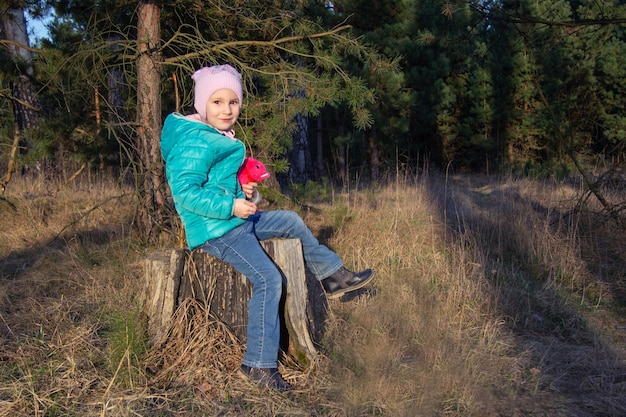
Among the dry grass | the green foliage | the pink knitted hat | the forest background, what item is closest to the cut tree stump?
the dry grass

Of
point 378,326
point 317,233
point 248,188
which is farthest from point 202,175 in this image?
point 317,233

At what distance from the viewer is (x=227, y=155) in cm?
308

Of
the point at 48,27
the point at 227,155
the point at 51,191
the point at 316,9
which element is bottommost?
the point at 51,191

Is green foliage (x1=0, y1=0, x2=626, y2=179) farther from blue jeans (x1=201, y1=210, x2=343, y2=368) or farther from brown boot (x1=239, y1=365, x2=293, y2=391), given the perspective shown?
brown boot (x1=239, y1=365, x2=293, y2=391)

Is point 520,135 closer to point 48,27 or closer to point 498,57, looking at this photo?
point 498,57

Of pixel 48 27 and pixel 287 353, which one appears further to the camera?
pixel 48 27

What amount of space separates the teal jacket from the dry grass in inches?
21.6

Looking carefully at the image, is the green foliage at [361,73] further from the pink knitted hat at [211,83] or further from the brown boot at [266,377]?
the brown boot at [266,377]

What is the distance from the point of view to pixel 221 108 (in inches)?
121

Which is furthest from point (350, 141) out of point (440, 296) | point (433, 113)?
point (440, 296)

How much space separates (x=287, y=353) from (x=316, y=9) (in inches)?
256

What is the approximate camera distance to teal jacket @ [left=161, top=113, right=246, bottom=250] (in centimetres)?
287

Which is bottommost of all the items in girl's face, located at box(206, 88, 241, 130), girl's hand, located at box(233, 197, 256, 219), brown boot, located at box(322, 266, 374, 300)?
brown boot, located at box(322, 266, 374, 300)

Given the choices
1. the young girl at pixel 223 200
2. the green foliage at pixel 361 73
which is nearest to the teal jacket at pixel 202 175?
the young girl at pixel 223 200
